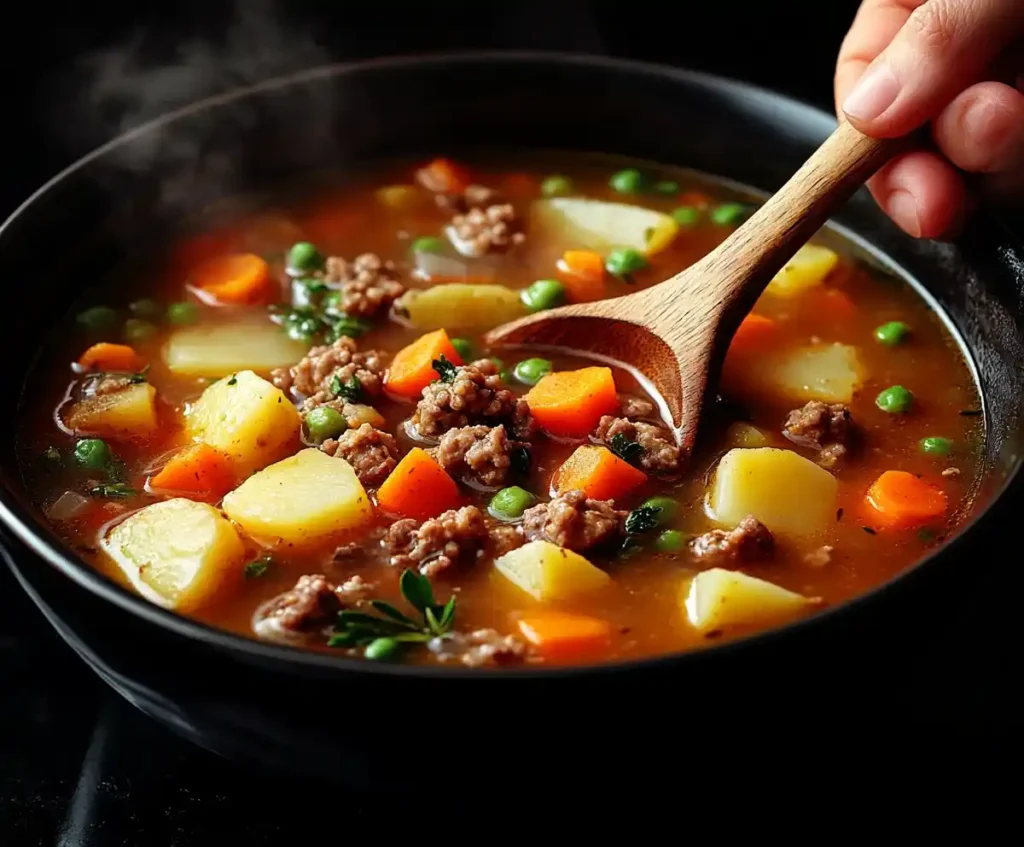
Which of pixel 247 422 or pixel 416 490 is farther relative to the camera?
pixel 247 422

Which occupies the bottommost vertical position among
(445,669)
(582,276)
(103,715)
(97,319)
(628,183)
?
(103,715)

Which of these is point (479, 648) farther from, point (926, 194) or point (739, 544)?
point (926, 194)

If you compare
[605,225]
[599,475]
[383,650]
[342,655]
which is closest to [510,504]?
[599,475]

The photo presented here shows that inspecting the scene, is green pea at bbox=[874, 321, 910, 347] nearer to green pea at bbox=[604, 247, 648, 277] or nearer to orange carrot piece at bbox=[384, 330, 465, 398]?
green pea at bbox=[604, 247, 648, 277]

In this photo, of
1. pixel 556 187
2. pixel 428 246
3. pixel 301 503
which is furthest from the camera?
pixel 556 187

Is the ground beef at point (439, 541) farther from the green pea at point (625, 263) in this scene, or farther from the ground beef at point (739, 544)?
the green pea at point (625, 263)

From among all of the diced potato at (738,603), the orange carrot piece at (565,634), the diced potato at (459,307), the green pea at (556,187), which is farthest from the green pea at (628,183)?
the orange carrot piece at (565,634)

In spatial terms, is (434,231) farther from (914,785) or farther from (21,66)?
(914,785)
